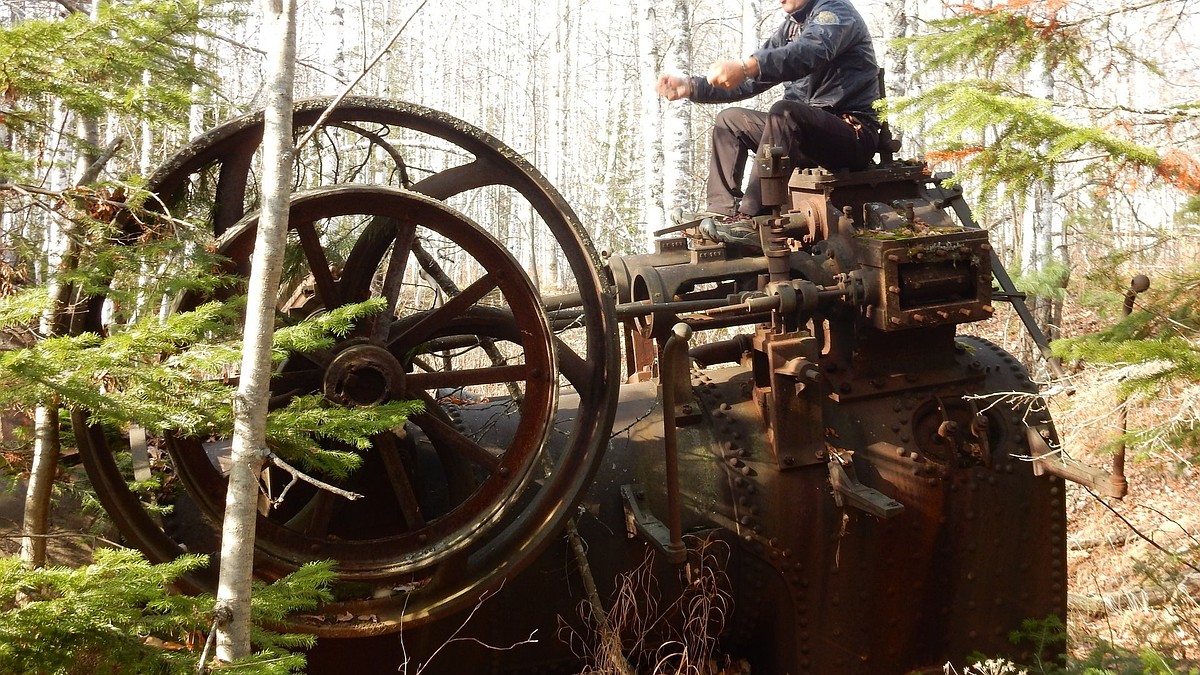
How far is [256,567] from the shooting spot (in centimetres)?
318

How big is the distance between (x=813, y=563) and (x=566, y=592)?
1.08 meters

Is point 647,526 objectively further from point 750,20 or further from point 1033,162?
point 750,20

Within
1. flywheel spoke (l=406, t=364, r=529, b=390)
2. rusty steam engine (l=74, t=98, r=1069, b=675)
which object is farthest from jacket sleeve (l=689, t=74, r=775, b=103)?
flywheel spoke (l=406, t=364, r=529, b=390)

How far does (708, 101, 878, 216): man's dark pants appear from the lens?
466 centimetres

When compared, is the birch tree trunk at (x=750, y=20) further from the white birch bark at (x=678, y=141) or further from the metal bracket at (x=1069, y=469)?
the metal bracket at (x=1069, y=469)

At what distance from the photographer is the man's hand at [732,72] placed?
14.8 feet

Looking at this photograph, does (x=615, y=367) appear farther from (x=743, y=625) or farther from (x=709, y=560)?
(x=743, y=625)

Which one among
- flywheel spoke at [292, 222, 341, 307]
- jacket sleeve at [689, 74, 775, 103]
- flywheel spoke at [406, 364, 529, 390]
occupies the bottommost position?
flywheel spoke at [406, 364, 529, 390]

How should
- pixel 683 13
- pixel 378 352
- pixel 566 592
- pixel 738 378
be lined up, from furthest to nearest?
pixel 683 13
pixel 738 378
pixel 566 592
pixel 378 352

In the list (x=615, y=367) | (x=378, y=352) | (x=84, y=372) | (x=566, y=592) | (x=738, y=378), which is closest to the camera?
(x=84, y=372)

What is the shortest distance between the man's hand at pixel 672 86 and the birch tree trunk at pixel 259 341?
258 centimetres

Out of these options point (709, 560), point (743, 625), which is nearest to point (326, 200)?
point (709, 560)

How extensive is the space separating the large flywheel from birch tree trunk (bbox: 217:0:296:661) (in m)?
0.62

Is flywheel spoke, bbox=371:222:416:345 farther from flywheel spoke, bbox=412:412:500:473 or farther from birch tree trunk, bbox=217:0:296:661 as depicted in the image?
birch tree trunk, bbox=217:0:296:661
